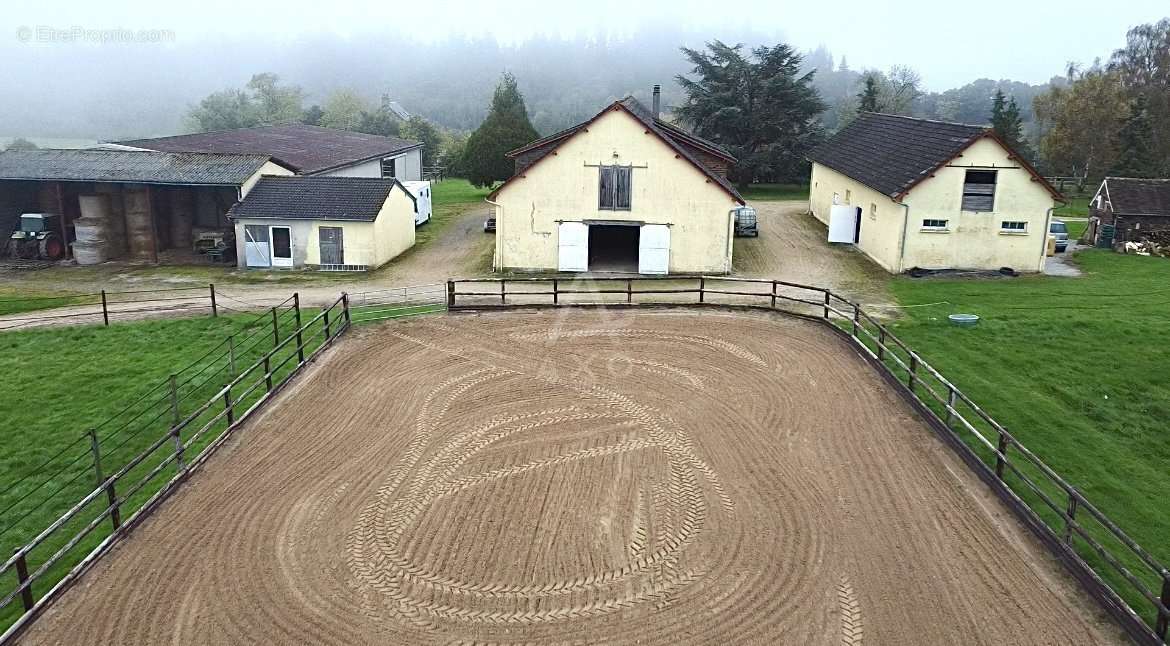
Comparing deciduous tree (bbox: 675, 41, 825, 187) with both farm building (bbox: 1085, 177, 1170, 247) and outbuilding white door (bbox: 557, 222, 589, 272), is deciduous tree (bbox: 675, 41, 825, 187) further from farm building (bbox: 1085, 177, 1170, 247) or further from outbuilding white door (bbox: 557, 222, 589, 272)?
outbuilding white door (bbox: 557, 222, 589, 272)

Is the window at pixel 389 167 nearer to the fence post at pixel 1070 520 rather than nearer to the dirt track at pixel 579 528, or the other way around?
the dirt track at pixel 579 528

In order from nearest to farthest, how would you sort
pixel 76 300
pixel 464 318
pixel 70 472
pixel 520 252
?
pixel 70 472 < pixel 464 318 < pixel 76 300 < pixel 520 252

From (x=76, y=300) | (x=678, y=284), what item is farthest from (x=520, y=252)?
(x=76, y=300)

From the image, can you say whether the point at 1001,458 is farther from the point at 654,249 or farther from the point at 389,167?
the point at 389,167

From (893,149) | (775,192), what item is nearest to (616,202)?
(893,149)

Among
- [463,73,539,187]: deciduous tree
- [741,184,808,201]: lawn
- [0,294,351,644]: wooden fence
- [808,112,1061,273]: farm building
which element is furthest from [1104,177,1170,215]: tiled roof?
[0,294,351,644]: wooden fence

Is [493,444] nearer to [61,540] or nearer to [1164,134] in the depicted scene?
[61,540]
